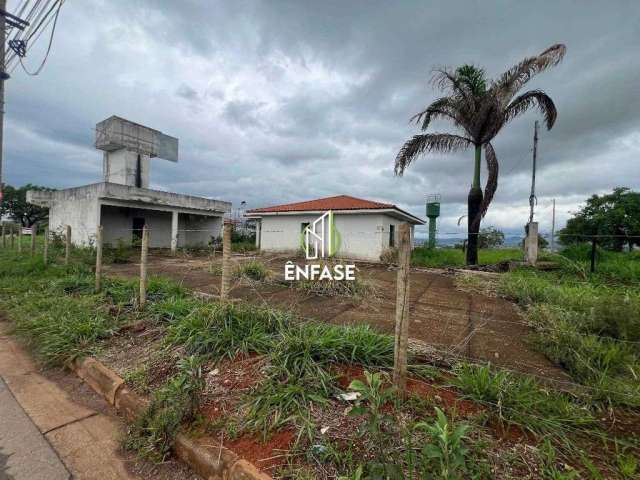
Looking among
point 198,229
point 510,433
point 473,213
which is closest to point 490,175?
point 473,213

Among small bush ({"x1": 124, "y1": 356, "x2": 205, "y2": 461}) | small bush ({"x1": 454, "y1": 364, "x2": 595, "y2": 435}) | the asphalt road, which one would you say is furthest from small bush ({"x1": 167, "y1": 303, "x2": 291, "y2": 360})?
small bush ({"x1": 454, "y1": 364, "x2": 595, "y2": 435})

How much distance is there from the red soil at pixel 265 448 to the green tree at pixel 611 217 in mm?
23800

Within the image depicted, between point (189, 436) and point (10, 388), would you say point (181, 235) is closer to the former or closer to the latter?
point (10, 388)

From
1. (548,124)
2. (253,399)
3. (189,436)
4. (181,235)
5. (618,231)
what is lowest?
(189,436)

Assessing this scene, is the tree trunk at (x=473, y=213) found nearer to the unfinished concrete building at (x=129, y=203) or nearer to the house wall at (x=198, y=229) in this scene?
the unfinished concrete building at (x=129, y=203)

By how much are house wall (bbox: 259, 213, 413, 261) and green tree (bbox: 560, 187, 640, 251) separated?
51.6ft

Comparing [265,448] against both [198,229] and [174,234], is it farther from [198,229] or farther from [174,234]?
[198,229]

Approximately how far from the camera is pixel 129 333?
3.32 meters

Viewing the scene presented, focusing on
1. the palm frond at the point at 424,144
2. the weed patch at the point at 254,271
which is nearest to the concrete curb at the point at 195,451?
the weed patch at the point at 254,271

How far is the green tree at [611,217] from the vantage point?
19109 mm

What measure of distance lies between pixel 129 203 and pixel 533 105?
14881mm

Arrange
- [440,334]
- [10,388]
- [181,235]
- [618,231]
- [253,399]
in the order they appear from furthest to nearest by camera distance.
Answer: [618,231] → [181,235] → [440,334] → [10,388] → [253,399]

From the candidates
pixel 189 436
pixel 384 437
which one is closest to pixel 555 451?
pixel 384 437

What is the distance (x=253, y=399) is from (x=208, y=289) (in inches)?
153
